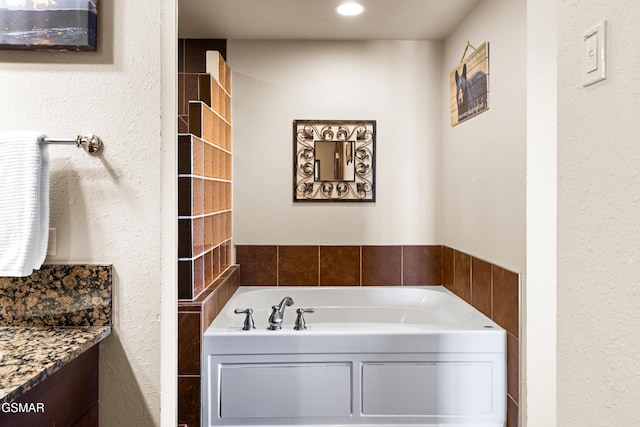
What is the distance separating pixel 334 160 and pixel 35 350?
270 cm

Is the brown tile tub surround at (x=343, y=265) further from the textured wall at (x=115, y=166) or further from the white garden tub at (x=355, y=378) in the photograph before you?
the textured wall at (x=115, y=166)

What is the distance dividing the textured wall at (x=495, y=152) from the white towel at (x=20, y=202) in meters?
2.03

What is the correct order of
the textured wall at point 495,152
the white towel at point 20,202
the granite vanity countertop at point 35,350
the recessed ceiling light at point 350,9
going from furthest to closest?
the recessed ceiling light at point 350,9
the textured wall at point 495,152
the white towel at point 20,202
the granite vanity countertop at point 35,350

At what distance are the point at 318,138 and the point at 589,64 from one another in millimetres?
2722

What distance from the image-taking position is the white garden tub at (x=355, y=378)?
7.61 feet

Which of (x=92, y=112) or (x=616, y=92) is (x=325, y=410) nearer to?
(x=92, y=112)

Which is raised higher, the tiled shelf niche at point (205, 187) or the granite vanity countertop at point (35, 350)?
the tiled shelf niche at point (205, 187)

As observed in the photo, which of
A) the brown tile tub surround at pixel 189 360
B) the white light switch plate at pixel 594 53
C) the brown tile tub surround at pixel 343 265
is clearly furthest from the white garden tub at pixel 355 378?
the white light switch plate at pixel 594 53

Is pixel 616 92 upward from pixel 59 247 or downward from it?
upward

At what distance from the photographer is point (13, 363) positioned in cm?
101

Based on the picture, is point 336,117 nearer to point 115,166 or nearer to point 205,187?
point 205,187

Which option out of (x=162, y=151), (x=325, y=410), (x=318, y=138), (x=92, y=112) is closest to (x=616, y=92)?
(x=162, y=151)

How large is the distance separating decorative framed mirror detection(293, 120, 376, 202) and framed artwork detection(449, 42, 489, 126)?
675 mm

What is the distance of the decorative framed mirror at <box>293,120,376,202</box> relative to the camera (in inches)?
139
